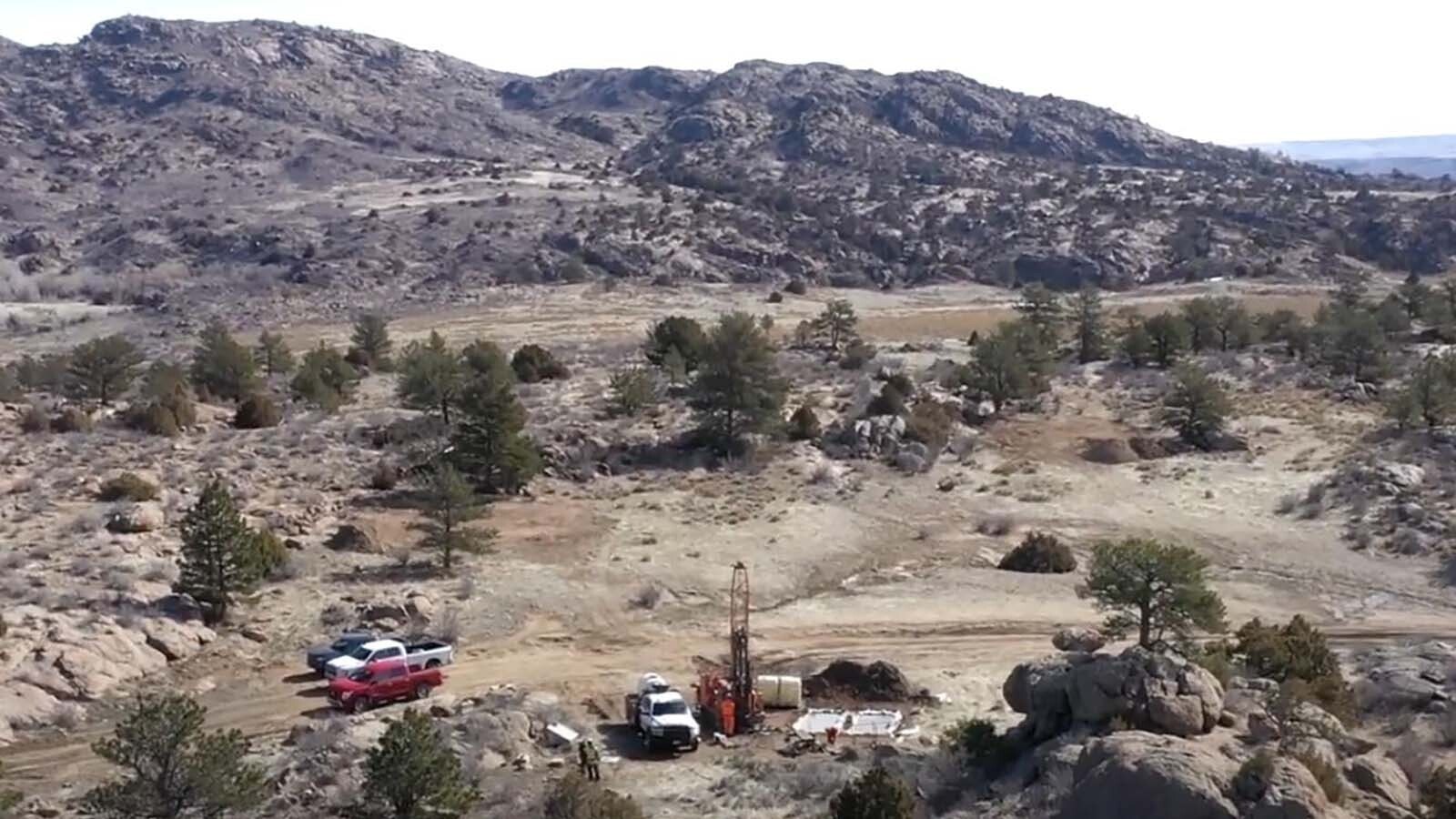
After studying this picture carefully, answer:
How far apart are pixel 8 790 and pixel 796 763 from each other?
14.3m

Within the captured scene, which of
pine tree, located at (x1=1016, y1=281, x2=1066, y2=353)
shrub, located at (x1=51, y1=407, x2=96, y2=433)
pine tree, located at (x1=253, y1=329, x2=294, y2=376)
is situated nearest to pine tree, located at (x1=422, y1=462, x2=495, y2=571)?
shrub, located at (x1=51, y1=407, x2=96, y2=433)

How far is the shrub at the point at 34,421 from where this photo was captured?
1927 inches

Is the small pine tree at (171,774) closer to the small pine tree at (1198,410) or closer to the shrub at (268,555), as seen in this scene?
the shrub at (268,555)

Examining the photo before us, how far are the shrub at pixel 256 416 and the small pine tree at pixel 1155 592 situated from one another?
36836 millimetres

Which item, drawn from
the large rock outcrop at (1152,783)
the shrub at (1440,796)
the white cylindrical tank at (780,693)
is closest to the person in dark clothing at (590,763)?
the white cylindrical tank at (780,693)

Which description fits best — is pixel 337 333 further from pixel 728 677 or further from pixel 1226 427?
pixel 728 677

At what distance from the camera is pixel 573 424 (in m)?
54.0

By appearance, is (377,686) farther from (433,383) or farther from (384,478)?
(433,383)

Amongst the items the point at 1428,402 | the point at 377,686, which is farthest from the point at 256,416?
the point at 1428,402

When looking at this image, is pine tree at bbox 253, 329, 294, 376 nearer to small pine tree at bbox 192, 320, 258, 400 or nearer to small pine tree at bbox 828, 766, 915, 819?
small pine tree at bbox 192, 320, 258, 400

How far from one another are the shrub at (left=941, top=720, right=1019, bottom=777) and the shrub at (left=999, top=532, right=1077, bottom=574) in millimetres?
15772

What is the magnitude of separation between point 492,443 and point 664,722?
21298mm

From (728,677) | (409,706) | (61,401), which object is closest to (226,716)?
(409,706)

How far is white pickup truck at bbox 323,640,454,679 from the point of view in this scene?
2860 centimetres
